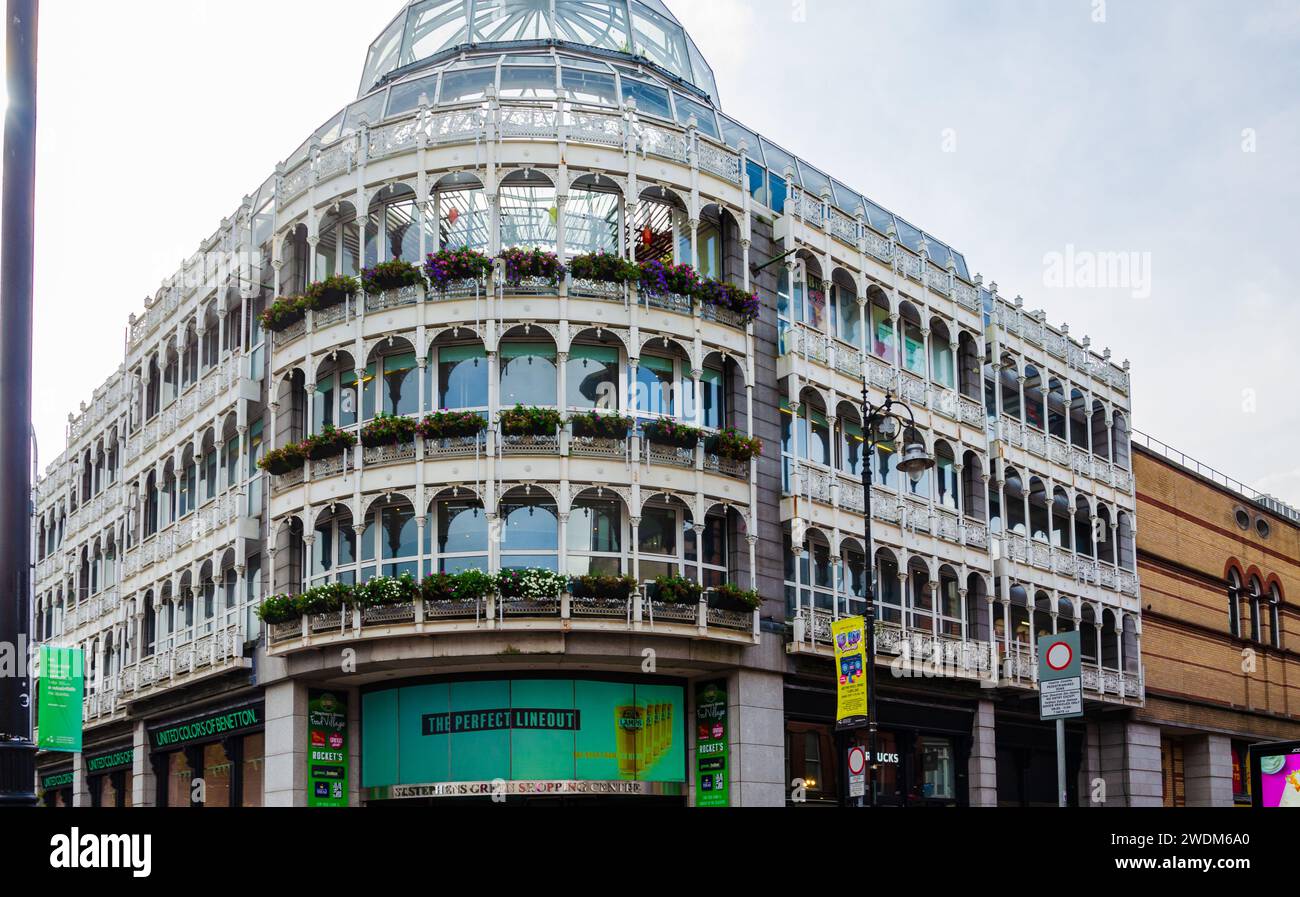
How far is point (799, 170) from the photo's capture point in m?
36.2

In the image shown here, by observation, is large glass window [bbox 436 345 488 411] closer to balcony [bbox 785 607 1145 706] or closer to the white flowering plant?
the white flowering plant

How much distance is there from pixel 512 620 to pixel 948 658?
1327cm

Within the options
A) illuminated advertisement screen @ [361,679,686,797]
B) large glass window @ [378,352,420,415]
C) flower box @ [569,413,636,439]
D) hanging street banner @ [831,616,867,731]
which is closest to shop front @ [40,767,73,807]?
illuminated advertisement screen @ [361,679,686,797]

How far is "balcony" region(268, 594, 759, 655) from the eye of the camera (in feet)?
91.7

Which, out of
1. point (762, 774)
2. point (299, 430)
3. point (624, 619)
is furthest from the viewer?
point (299, 430)

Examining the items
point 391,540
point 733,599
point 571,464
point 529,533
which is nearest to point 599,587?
point 529,533

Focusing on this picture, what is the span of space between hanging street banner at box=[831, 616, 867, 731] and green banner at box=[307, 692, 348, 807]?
10.7m

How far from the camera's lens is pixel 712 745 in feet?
101

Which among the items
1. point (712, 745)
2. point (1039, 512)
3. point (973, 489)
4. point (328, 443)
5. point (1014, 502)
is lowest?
point (712, 745)

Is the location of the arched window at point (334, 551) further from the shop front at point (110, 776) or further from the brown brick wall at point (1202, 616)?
the brown brick wall at point (1202, 616)

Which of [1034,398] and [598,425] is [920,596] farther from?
[598,425]

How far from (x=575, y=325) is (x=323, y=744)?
10598 mm
